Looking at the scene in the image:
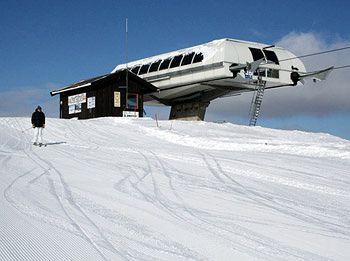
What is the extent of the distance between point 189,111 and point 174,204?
30.1 meters

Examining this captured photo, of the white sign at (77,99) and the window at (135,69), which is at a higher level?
the window at (135,69)

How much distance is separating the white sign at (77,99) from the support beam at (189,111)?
8.51 meters

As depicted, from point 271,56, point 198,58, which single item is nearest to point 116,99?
point 198,58

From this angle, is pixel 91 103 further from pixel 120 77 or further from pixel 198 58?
pixel 198 58

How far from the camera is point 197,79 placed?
3094 cm

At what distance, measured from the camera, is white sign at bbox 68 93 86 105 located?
33594mm

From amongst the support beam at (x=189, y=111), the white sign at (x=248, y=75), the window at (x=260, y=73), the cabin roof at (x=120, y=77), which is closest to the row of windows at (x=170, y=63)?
the cabin roof at (x=120, y=77)

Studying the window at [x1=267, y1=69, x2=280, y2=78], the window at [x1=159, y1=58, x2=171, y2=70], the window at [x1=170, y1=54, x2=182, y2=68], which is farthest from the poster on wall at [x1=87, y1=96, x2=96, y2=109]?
the window at [x1=267, y1=69, x2=280, y2=78]

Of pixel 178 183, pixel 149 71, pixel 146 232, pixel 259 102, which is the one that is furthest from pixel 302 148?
pixel 149 71

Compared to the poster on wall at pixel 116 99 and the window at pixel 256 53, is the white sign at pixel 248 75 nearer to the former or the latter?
the window at pixel 256 53

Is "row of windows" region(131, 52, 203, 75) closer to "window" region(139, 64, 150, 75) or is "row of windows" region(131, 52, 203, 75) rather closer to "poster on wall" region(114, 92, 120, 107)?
"window" region(139, 64, 150, 75)

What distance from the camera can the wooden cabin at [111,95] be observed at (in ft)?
104

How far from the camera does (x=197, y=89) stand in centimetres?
3319

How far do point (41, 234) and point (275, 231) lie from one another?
9.39 ft
